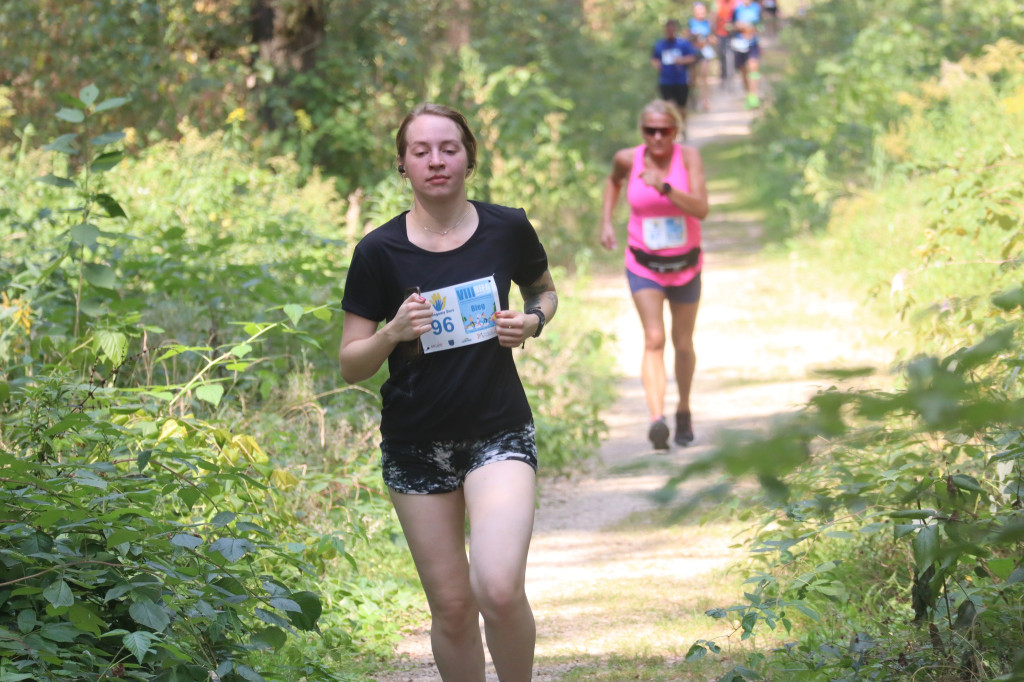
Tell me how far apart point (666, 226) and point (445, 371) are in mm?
3812

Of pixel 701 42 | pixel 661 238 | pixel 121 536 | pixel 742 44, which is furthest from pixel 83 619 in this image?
pixel 701 42

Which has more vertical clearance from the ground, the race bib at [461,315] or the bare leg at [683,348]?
the race bib at [461,315]

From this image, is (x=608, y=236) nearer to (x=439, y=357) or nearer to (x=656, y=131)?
(x=656, y=131)

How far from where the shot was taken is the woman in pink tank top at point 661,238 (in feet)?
22.4

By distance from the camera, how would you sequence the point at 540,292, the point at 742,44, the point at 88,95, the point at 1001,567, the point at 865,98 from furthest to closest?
the point at 742,44 < the point at 865,98 < the point at 88,95 < the point at 540,292 < the point at 1001,567

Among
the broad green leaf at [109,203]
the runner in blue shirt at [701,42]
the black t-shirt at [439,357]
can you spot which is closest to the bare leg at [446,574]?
the black t-shirt at [439,357]

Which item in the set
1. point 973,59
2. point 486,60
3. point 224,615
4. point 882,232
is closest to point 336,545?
point 224,615

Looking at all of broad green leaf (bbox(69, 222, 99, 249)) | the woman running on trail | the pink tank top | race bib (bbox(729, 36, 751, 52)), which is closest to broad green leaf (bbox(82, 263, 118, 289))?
broad green leaf (bbox(69, 222, 99, 249))

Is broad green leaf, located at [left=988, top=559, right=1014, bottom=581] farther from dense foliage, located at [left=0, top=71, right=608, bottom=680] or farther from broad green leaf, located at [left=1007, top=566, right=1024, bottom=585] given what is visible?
dense foliage, located at [left=0, top=71, right=608, bottom=680]

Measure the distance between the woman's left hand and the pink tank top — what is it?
3682 mm

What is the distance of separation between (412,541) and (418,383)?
445 millimetres

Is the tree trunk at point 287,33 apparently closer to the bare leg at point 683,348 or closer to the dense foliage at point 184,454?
the dense foliage at point 184,454

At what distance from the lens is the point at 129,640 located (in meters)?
2.94

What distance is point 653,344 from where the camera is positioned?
23.2 ft
